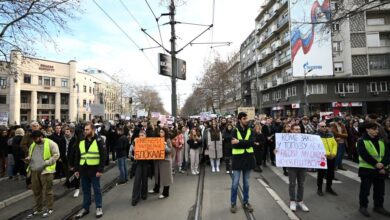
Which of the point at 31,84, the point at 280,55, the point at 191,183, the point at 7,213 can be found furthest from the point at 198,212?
the point at 31,84

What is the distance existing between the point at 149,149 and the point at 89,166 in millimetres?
1618

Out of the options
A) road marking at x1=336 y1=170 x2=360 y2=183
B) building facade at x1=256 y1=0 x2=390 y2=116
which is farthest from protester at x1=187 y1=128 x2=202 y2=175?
building facade at x1=256 y1=0 x2=390 y2=116

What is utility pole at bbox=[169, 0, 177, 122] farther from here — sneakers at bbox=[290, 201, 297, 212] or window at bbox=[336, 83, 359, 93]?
window at bbox=[336, 83, 359, 93]

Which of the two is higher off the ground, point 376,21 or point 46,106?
point 376,21

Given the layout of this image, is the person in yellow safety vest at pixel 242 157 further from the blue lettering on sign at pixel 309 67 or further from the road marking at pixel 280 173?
the blue lettering on sign at pixel 309 67

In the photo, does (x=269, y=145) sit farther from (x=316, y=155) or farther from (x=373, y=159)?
(x=373, y=159)

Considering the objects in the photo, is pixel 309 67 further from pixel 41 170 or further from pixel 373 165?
pixel 41 170

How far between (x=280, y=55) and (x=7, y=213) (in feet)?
158

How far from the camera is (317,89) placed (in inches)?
1633

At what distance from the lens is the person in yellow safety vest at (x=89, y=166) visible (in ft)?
20.6

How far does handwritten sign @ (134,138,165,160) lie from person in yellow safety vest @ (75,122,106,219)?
3.49 ft

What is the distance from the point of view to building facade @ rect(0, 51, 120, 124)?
58375 millimetres

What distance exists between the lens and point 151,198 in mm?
7445

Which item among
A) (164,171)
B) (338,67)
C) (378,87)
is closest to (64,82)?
(338,67)
